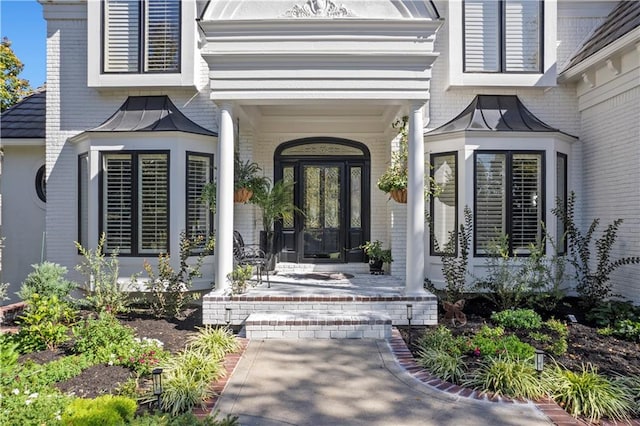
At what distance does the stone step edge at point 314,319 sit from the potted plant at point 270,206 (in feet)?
7.45

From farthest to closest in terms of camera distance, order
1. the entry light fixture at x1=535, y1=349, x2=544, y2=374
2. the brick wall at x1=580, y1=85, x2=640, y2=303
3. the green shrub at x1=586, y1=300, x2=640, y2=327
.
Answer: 1. the brick wall at x1=580, y1=85, x2=640, y2=303
2. the green shrub at x1=586, y1=300, x2=640, y2=327
3. the entry light fixture at x1=535, y1=349, x2=544, y2=374

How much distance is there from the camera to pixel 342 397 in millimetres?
3977

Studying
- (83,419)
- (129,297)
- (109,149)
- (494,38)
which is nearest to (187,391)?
(83,419)

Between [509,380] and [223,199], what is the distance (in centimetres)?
446

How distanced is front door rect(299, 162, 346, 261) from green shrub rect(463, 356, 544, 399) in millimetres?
5389

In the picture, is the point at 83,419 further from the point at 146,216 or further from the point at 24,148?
the point at 24,148

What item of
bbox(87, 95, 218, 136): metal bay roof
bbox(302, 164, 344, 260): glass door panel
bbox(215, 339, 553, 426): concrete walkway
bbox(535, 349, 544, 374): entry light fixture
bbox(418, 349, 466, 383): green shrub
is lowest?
bbox(215, 339, 553, 426): concrete walkway

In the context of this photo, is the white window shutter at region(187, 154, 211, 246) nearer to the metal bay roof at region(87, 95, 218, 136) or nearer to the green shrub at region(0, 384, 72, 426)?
the metal bay roof at region(87, 95, 218, 136)

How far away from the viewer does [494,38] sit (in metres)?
8.00

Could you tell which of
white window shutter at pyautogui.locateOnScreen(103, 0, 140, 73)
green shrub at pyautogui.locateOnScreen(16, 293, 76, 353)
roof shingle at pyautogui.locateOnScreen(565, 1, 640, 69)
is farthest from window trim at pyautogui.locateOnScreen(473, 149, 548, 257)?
white window shutter at pyautogui.locateOnScreen(103, 0, 140, 73)

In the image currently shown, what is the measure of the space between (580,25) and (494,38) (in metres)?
1.79

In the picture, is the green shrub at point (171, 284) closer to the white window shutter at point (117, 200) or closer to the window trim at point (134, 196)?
the window trim at point (134, 196)

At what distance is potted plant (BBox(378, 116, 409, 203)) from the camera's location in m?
7.46

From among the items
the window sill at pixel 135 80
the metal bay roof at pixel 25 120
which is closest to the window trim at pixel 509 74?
the window sill at pixel 135 80
